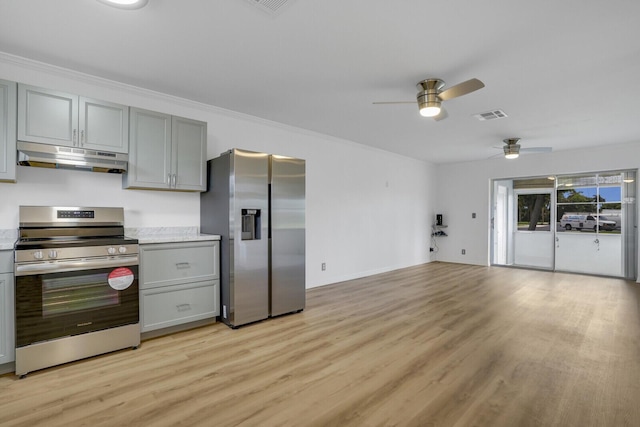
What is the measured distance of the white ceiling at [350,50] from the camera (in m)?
2.18

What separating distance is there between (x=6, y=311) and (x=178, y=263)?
1281 millimetres

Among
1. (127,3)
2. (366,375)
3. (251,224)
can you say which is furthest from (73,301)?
(366,375)

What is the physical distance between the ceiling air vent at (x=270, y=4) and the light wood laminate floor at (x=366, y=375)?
263 cm

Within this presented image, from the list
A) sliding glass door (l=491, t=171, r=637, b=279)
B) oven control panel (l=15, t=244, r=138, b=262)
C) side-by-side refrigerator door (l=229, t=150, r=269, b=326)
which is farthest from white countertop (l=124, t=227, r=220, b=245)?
sliding glass door (l=491, t=171, r=637, b=279)

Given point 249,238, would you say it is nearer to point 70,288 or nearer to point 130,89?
point 70,288

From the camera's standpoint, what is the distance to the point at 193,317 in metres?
3.35

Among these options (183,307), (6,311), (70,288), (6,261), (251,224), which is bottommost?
(183,307)

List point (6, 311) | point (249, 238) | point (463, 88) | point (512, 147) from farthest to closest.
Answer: point (512, 147)
point (249, 238)
point (463, 88)
point (6, 311)

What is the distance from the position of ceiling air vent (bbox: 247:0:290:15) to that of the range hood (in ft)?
6.53

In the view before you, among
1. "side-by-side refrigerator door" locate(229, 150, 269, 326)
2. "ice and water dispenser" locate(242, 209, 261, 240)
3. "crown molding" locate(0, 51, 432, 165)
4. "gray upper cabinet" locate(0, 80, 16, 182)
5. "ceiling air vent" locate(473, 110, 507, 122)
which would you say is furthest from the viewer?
"ceiling air vent" locate(473, 110, 507, 122)

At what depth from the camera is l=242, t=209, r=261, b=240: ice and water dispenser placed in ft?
11.6

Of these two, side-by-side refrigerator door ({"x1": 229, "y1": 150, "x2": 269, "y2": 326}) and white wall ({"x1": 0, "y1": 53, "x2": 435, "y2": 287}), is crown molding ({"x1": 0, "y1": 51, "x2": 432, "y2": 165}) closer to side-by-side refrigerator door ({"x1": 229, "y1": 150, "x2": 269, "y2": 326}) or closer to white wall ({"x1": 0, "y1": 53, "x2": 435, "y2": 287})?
white wall ({"x1": 0, "y1": 53, "x2": 435, "y2": 287})

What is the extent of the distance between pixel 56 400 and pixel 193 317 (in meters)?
1.32

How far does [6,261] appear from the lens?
2.40 meters
